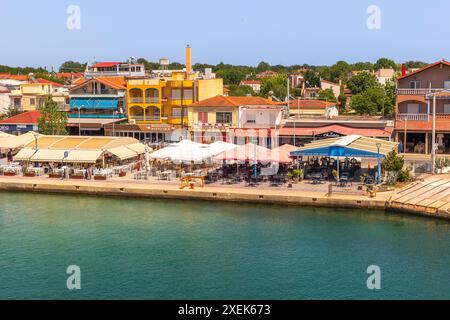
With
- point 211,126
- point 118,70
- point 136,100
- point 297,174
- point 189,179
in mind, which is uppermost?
point 118,70

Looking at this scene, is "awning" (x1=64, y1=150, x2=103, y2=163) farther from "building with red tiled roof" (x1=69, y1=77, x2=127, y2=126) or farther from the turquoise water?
"building with red tiled roof" (x1=69, y1=77, x2=127, y2=126)

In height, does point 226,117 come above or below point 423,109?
below

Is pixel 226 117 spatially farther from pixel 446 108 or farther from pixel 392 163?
pixel 392 163

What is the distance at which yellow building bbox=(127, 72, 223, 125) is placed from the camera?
61156 mm

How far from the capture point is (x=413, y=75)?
180 ft

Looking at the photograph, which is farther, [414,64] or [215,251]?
[414,64]

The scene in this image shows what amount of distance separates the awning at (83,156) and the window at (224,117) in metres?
15.1

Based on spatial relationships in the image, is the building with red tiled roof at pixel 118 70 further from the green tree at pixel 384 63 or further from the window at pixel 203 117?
the green tree at pixel 384 63

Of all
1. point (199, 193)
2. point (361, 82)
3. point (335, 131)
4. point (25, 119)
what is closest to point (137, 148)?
point (199, 193)

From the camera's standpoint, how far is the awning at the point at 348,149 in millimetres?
39375

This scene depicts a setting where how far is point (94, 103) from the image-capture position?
6456 centimetres

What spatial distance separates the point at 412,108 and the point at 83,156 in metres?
29.3
